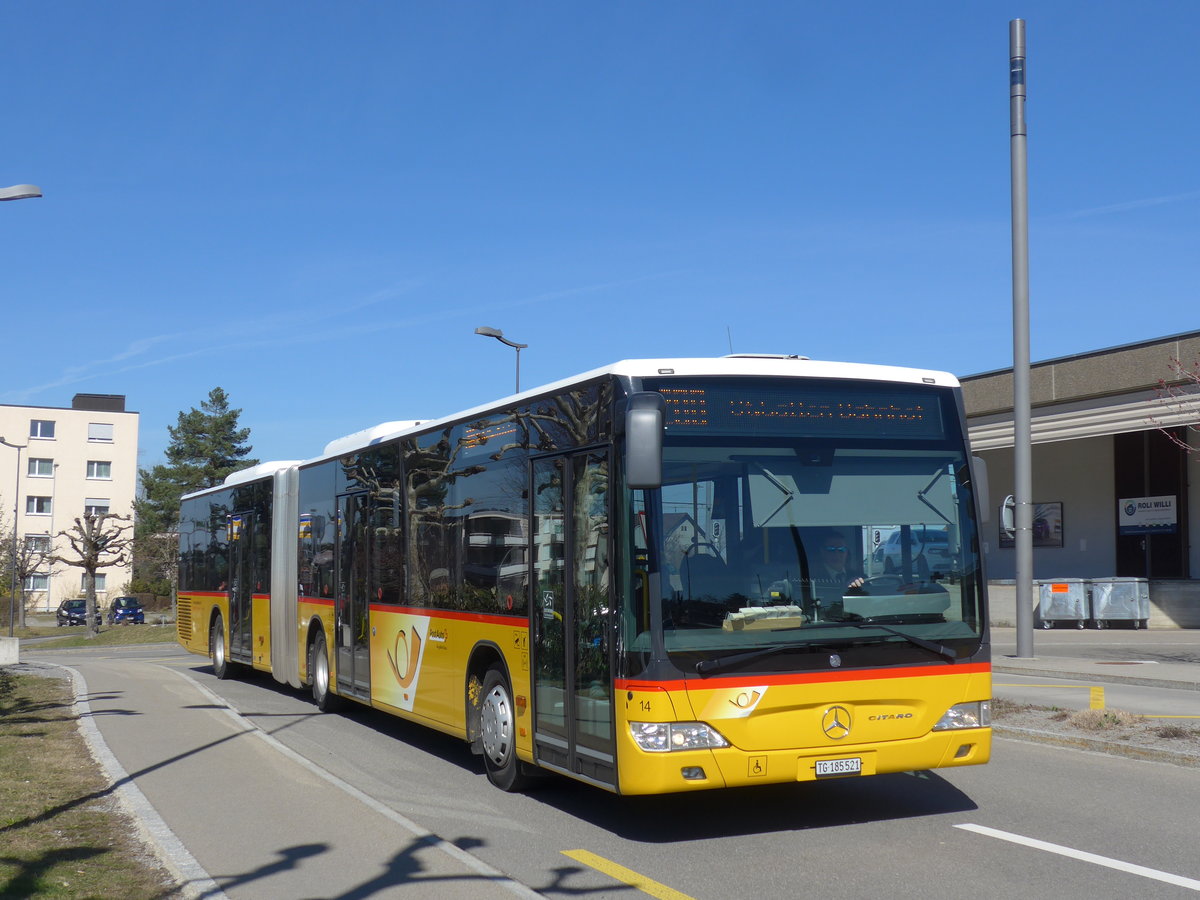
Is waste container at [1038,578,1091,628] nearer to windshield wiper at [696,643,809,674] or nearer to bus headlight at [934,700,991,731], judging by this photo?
bus headlight at [934,700,991,731]

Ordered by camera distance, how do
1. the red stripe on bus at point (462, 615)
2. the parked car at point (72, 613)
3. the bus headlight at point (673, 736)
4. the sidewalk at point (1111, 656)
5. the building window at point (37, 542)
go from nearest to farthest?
the bus headlight at point (673, 736)
the red stripe on bus at point (462, 615)
the sidewalk at point (1111, 656)
the building window at point (37, 542)
the parked car at point (72, 613)

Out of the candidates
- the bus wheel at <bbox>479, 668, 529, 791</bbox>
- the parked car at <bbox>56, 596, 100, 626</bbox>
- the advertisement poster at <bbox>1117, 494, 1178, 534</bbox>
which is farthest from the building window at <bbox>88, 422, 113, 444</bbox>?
the bus wheel at <bbox>479, 668, 529, 791</bbox>

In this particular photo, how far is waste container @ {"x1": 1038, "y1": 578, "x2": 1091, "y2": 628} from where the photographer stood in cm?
3300

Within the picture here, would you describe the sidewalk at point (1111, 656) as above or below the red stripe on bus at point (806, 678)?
below

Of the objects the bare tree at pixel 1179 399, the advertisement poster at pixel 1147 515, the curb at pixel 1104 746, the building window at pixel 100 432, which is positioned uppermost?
the building window at pixel 100 432

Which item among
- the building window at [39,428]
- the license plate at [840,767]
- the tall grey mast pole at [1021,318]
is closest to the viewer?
the license plate at [840,767]

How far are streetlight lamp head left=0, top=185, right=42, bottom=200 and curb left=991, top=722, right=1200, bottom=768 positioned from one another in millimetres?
11550

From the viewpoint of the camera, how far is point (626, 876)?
6.88 m

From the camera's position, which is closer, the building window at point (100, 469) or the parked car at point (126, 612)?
the parked car at point (126, 612)

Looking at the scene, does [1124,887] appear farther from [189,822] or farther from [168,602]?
[168,602]

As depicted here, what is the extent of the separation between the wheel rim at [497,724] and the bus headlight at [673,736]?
2.31m

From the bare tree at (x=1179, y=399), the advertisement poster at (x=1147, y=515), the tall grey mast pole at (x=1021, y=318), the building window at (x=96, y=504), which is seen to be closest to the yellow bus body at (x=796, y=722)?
the tall grey mast pole at (x=1021, y=318)

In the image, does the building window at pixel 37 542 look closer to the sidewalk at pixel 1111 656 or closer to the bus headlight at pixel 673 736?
the sidewalk at pixel 1111 656

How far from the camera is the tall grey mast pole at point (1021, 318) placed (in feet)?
65.2
